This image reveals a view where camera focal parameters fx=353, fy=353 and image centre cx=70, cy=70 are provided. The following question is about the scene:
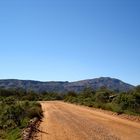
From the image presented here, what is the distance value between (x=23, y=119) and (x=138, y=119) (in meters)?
10.1

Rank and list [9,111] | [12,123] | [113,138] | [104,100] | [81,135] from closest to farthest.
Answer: [113,138] → [81,135] → [12,123] → [9,111] → [104,100]

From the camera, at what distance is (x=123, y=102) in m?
44.8

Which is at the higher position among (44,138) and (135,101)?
(135,101)

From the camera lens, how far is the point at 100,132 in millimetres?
22234

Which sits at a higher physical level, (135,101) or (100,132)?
(135,101)

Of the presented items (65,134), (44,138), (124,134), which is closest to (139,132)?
(124,134)

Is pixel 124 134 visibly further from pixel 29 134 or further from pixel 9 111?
pixel 9 111

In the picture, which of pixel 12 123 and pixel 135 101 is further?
pixel 135 101

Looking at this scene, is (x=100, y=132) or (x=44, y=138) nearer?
(x=44, y=138)

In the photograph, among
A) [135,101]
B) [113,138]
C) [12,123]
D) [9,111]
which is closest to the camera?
[113,138]

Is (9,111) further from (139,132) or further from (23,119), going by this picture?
(139,132)

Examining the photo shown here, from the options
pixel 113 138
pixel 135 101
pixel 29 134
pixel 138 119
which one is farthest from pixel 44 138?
pixel 135 101

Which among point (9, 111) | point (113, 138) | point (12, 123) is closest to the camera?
point (113, 138)

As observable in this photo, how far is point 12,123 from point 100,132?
899 centimetres
